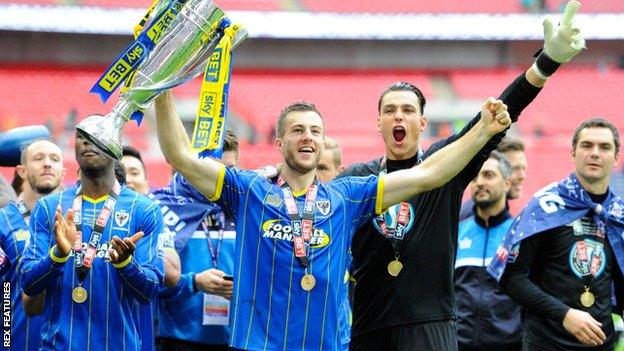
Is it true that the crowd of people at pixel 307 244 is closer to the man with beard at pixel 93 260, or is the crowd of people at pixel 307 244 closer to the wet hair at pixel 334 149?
the man with beard at pixel 93 260

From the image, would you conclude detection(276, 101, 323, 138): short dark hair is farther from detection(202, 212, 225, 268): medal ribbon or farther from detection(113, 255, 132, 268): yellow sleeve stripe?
detection(202, 212, 225, 268): medal ribbon

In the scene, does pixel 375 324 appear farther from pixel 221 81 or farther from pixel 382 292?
pixel 221 81

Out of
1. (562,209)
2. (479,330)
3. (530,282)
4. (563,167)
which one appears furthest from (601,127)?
(563,167)

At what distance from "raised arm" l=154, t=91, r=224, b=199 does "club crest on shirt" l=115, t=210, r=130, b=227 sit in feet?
2.86

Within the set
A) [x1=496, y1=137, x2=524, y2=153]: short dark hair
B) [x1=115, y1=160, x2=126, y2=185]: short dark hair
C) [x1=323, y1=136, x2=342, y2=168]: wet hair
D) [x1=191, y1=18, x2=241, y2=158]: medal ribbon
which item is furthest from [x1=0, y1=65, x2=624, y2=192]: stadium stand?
[x1=191, y1=18, x2=241, y2=158]: medal ribbon

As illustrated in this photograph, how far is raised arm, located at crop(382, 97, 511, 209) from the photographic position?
14.9ft

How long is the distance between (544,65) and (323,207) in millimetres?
1192

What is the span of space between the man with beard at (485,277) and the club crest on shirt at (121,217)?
2513 mm

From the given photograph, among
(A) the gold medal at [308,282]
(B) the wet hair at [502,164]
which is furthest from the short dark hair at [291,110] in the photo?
(B) the wet hair at [502,164]

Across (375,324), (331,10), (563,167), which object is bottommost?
(375,324)

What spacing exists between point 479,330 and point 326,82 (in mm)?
13278

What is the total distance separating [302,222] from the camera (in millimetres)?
4516

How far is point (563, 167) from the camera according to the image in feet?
57.9

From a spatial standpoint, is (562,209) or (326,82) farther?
(326,82)
